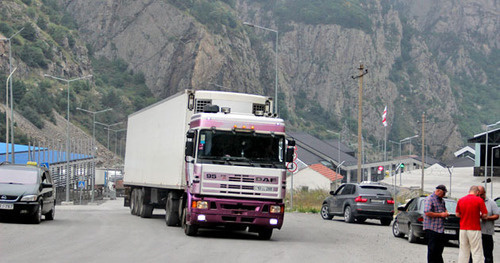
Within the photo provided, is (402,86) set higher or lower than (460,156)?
higher

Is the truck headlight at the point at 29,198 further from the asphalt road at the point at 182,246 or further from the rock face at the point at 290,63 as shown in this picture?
the rock face at the point at 290,63

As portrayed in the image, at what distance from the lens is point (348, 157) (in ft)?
350

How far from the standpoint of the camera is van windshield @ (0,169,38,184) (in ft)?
73.8

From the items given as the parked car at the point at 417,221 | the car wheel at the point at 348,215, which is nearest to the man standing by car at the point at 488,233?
the parked car at the point at 417,221

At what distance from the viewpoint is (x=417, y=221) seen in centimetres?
2019

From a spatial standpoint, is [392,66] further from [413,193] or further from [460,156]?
[413,193]

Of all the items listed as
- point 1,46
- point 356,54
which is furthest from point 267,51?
point 1,46

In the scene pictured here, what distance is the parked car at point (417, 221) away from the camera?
64.4 feet

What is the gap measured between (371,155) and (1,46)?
7958 cm

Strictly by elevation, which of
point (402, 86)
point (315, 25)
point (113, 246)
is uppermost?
point (315, 25)

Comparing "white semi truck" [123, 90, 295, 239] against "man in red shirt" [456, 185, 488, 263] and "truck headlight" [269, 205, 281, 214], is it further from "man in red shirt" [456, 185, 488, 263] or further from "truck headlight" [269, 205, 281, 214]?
"man in red shirt" [456, 185, 488, 263]

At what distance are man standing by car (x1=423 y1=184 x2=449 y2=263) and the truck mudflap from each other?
5.22 m

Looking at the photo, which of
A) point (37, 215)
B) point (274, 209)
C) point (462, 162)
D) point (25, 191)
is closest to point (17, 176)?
point (25, 191)

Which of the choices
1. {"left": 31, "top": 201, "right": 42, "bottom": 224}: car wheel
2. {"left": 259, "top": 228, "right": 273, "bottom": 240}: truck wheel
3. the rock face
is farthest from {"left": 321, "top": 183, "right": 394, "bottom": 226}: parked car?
the rock face
